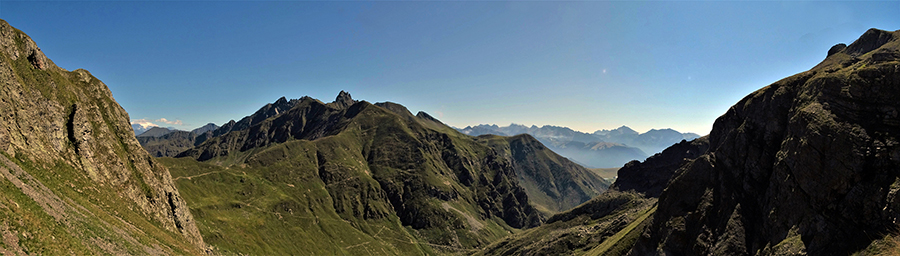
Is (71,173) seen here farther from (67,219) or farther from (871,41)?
(871,41)

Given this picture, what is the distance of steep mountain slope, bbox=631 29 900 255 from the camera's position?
4944 cm

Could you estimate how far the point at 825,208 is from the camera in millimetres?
54188

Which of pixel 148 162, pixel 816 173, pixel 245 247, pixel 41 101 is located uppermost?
pixel 41 101

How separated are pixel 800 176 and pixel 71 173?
5013 inches

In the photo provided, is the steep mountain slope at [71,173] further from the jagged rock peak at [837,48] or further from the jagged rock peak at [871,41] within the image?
the jagged rock peak at [837,48]

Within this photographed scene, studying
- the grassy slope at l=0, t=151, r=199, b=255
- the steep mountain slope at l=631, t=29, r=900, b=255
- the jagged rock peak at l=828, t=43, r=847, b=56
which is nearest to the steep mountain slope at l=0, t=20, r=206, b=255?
the grassy slope at l=0, t=151, r=199, b=255

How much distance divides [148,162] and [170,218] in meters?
21.3

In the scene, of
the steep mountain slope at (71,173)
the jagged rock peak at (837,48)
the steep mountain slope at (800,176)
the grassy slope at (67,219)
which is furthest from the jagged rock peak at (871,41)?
the steep mountain slope at (71,173)

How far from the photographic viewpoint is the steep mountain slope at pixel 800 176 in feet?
162

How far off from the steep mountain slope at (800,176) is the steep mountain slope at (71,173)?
9712cm

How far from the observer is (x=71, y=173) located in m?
53.8

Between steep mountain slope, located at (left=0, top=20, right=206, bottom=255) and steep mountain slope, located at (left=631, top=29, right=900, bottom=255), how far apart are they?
97124mm

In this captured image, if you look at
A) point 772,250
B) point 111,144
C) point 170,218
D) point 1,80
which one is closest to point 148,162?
point 111,144

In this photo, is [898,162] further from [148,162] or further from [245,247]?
[245,247]
